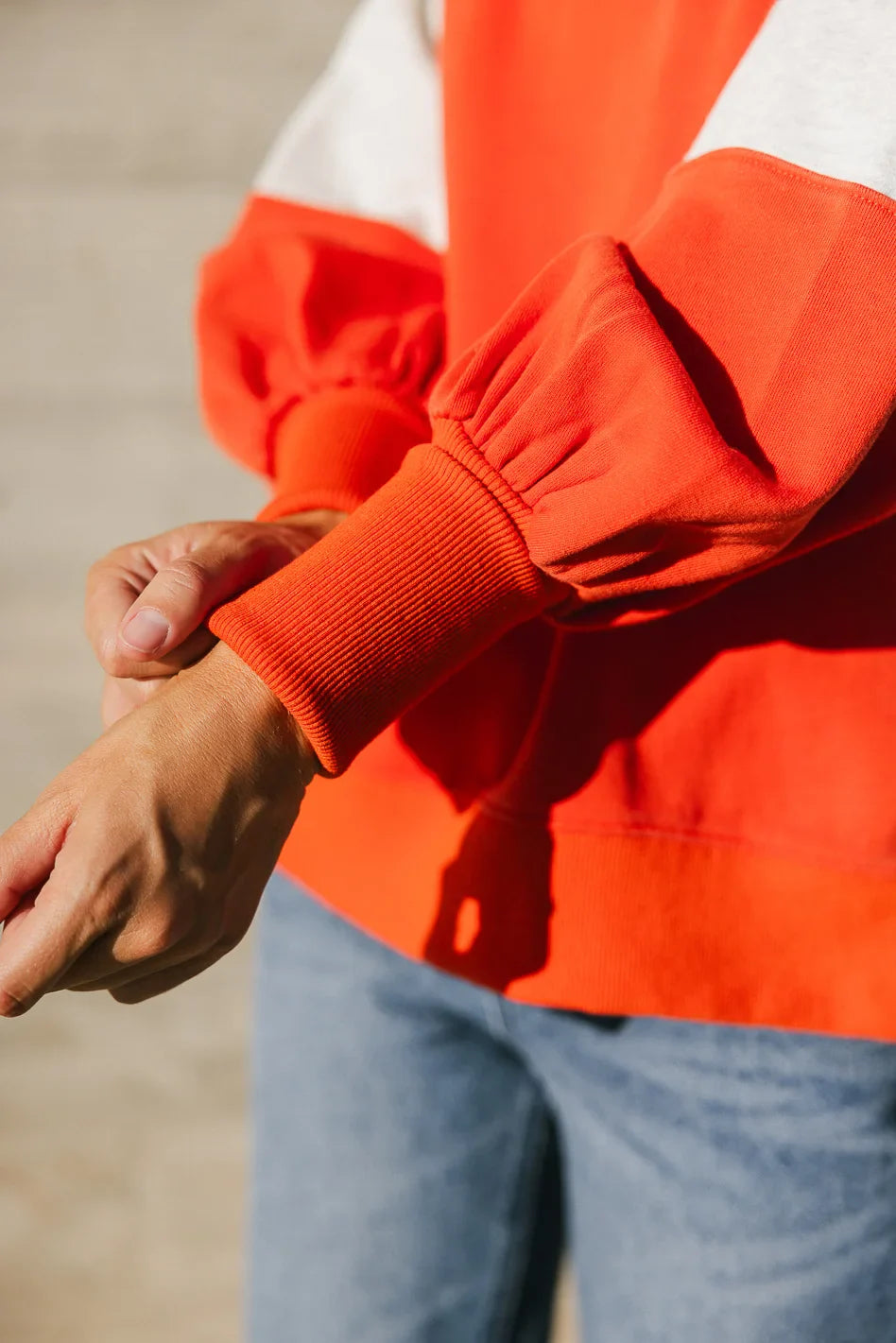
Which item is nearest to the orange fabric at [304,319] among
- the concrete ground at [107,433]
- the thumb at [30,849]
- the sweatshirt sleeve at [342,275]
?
the sweatshirt sleeve at [342,275]

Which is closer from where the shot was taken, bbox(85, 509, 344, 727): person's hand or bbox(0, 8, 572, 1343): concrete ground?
bbox(85, 509, 344, 727): person's hand

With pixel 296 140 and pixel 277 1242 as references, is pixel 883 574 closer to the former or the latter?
pixel 296 140

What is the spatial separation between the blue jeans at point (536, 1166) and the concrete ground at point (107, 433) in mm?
429

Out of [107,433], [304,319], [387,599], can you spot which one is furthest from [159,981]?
[107,433]

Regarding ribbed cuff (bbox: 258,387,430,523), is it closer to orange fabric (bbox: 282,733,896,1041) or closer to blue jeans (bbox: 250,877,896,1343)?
orange fabric (bbox: 282,733,896,1041)

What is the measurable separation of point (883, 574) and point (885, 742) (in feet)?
0.21

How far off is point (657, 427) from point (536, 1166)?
0.46 metres

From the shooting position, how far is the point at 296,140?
556mm

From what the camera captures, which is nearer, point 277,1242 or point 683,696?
point 683,696

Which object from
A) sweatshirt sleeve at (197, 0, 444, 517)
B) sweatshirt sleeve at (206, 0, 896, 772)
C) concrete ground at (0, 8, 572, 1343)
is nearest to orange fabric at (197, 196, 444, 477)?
sweatshirt sleeve at (197, 0, 444, 517)

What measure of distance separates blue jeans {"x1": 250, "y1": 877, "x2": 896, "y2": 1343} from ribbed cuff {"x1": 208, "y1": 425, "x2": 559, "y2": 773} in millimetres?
234

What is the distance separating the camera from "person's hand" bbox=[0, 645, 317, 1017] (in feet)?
0.98

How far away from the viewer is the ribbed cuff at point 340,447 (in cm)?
46

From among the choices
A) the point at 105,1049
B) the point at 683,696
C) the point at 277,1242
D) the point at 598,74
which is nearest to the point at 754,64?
the point at 598,74
